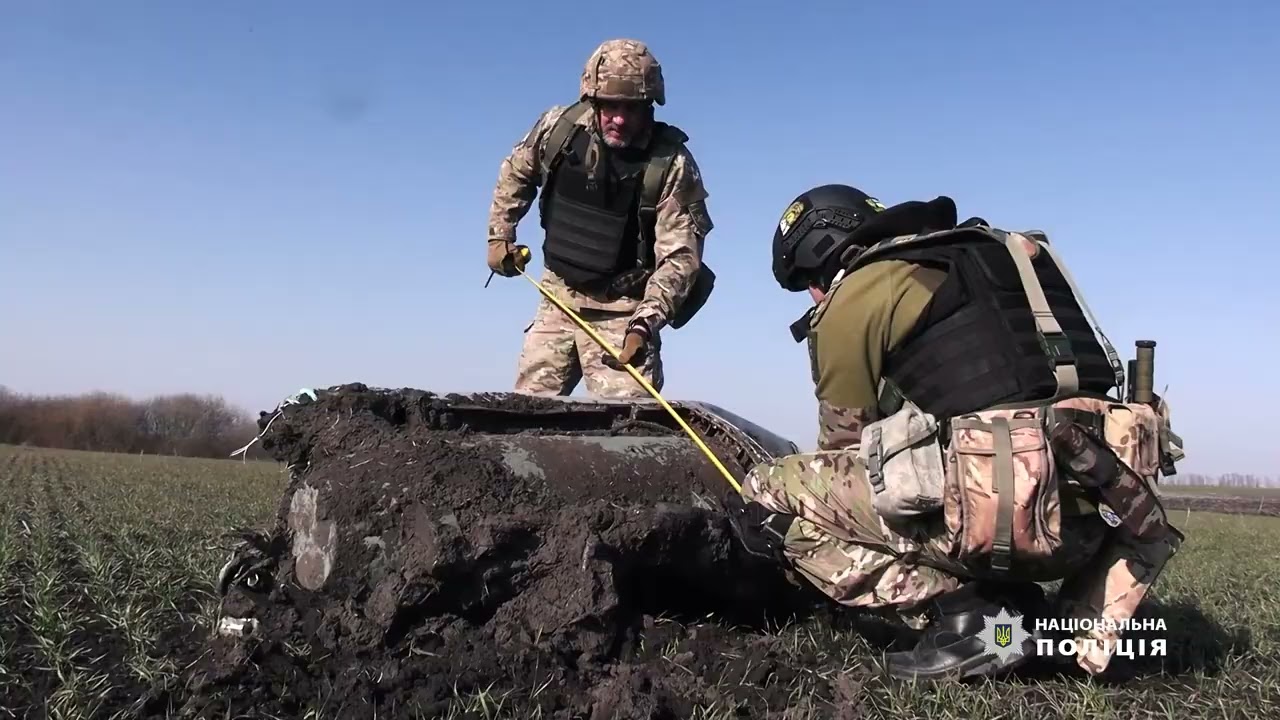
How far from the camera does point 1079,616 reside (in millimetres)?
3250

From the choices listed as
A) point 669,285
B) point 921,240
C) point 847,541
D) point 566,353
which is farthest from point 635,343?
point 921,240

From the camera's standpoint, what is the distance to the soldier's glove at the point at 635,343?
518cm

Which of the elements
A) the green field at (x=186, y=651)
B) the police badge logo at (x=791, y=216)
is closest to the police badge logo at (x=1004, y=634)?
the green field at (x=186, y=651)

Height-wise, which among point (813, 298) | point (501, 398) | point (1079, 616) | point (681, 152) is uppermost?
point (681, 152)

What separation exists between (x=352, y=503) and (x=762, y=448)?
1799 mm

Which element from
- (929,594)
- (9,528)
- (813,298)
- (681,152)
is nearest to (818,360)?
(813,298)

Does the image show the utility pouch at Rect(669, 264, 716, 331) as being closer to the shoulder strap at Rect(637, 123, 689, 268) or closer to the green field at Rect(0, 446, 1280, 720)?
the shoulder strap at Rect(637, 123, 689, 268)

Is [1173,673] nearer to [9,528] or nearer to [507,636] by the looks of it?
[507,636]

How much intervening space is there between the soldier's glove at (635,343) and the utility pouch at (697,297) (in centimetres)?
46

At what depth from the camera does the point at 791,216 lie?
12.8 feet

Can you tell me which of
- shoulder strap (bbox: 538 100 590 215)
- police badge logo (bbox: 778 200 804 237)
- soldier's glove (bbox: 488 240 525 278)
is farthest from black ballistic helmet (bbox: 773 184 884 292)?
soldier's glove (bbox: 488 240 525 278)

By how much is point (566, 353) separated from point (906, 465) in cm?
290

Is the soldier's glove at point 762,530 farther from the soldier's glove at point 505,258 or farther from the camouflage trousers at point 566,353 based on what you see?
the soldier's glove at point 505,258

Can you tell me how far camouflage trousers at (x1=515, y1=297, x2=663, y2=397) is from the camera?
5.62 metres
